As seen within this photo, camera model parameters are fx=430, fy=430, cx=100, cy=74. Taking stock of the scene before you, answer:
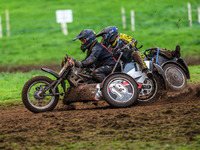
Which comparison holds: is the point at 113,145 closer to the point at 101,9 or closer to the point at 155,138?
the point at 155,138

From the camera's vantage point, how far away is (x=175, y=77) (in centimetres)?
1130

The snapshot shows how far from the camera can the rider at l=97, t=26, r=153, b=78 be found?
369 inches

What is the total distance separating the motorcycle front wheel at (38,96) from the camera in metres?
8.69

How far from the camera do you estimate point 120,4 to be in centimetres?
4303

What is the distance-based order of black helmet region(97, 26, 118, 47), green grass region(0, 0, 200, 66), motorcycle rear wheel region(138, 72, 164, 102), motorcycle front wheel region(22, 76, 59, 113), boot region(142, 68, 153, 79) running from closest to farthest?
motorcycle front wheel region(22, 76, 59, 113) < boot region(142, 68, 153, 79) < motorcycle rear wheel region(138, 72, 164, 102) < black helmet region(97, 26, 118, 47) < green grass region(0, 0, 200, 66)

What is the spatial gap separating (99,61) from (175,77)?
2.73m

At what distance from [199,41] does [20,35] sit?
44.7ft

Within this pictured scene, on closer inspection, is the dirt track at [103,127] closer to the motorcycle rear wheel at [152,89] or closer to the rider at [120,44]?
the motorcycle rear wheel at [152,89]

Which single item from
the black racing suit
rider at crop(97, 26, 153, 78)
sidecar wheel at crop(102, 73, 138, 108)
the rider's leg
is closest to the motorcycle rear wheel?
the rider's leg

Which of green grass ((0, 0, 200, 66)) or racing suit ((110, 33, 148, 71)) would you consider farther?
green grass ((0, 0, 200, 66))

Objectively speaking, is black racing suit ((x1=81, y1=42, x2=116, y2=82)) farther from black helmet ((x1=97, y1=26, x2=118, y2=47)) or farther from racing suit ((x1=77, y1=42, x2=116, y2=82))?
black helmet ((x1=97, y1=26, x2=118, y2=47))

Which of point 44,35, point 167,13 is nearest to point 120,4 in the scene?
point 167,13

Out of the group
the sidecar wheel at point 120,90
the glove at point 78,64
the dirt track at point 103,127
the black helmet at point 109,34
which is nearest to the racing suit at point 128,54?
the black helmet at point 109,34

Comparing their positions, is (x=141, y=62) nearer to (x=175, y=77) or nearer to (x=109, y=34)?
(x=109, y=34)
